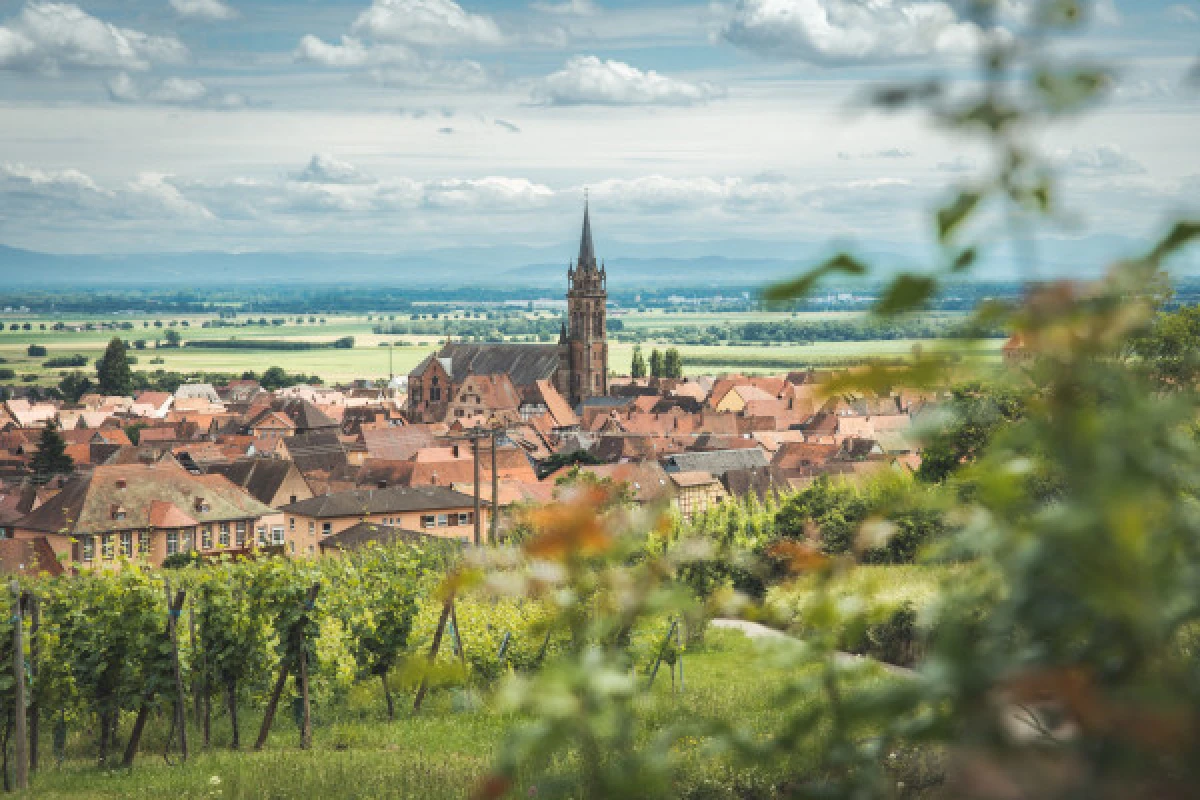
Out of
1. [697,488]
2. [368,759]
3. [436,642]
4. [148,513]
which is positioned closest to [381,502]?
[148,513]

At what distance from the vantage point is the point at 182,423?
336 ft

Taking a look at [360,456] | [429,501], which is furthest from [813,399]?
[360,456]

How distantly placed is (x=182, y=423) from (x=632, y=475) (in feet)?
194

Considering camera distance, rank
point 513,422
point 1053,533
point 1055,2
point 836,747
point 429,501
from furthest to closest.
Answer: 1. point 513,422
2. point 429,501
3. point 836,747
4. point 1055,2
5. point 1053,533

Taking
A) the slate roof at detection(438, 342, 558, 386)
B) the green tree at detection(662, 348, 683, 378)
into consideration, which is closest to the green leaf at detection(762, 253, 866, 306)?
the slate roof at detection(438, 342, 558, 386)

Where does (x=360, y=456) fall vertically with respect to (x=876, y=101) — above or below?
below

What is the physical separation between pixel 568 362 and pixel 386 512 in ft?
254

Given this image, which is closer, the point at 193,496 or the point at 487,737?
the point at 487,737

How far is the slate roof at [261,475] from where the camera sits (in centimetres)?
5912

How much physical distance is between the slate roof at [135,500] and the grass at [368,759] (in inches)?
1293

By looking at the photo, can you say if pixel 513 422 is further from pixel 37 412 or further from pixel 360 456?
pixel 37 412

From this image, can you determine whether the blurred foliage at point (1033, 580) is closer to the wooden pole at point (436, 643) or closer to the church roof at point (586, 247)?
the wooden pole at point (436, 643)

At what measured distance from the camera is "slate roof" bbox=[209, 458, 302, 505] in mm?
59125

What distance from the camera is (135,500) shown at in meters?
49.4
